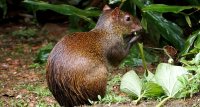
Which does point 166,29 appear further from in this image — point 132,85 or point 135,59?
point 132,85

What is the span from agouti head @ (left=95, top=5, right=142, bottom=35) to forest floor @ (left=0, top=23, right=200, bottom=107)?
2.12 ft

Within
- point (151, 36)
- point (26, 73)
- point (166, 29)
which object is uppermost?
point (166, 29)

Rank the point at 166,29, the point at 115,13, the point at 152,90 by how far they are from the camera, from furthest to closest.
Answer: the point at 166,29 < the point at 115,13 < the point at 152,90

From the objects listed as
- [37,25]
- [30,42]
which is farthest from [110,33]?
[37,25]

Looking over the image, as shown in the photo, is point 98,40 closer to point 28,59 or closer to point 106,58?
point 106,58

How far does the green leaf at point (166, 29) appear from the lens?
20.4 feet

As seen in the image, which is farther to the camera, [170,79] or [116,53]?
[116,53]

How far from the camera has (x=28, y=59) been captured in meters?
7.28

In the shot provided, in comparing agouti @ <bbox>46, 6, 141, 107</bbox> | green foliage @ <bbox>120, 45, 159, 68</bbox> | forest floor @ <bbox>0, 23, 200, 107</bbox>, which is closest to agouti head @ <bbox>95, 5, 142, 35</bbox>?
agouti @ <bbox>46, 6, 141, 107</bbox>

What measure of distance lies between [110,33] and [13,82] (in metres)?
1.78

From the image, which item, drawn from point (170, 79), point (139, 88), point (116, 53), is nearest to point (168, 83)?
point (170, 79)

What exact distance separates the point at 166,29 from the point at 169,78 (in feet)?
9.41

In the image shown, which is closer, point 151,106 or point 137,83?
point 151,106

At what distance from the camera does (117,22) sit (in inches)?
202
